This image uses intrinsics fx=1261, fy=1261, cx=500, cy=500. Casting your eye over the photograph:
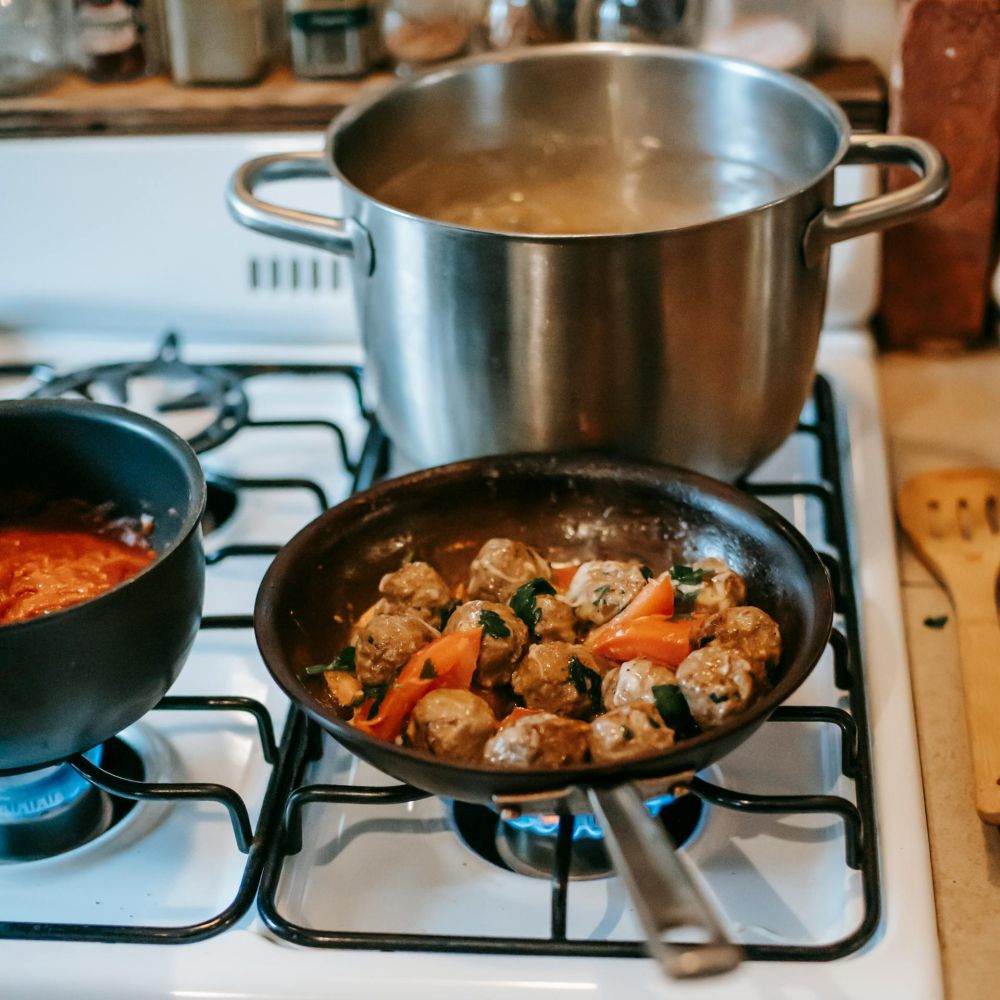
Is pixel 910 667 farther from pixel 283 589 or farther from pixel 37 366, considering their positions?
pixel 37 366

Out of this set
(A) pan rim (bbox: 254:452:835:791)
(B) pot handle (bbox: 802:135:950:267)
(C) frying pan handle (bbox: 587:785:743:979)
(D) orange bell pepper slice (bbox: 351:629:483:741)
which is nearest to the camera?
(C) frying pan handle (bbox: 587:785:743:979)

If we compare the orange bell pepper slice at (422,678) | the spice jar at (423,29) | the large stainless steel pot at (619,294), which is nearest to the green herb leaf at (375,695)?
the orange bell pepper slice at (422,678)

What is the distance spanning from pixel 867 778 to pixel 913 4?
0.66 m

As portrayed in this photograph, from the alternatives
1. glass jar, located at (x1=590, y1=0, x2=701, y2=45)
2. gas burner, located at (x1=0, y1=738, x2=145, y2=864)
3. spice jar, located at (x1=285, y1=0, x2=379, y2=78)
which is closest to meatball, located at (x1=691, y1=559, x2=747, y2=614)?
gas burner, located at (x1=0, y1=738, x2=145, y2=864)

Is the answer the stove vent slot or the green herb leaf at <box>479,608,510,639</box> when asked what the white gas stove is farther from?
the stove vent slot

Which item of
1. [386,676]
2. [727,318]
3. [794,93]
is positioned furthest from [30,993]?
[794,93]

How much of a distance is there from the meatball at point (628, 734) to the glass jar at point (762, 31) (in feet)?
2.26

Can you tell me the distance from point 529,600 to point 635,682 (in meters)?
0.10

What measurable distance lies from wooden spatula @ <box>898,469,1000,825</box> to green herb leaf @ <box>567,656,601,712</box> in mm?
208

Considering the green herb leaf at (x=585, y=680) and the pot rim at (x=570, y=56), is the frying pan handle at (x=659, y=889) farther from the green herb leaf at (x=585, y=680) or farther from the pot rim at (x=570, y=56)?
the pot rim at (x=570, y=56)

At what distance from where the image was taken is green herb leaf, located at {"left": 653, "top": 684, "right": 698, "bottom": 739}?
64cm

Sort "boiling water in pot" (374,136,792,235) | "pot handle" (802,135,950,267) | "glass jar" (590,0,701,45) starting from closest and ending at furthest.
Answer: "pot handle" (802,135,950,267) → "boiling water in pot" (374,136,792,235) → "glass jar" (590,0,701,45)

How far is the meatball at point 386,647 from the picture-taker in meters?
0.69

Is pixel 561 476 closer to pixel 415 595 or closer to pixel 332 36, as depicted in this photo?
pixel 415 595
